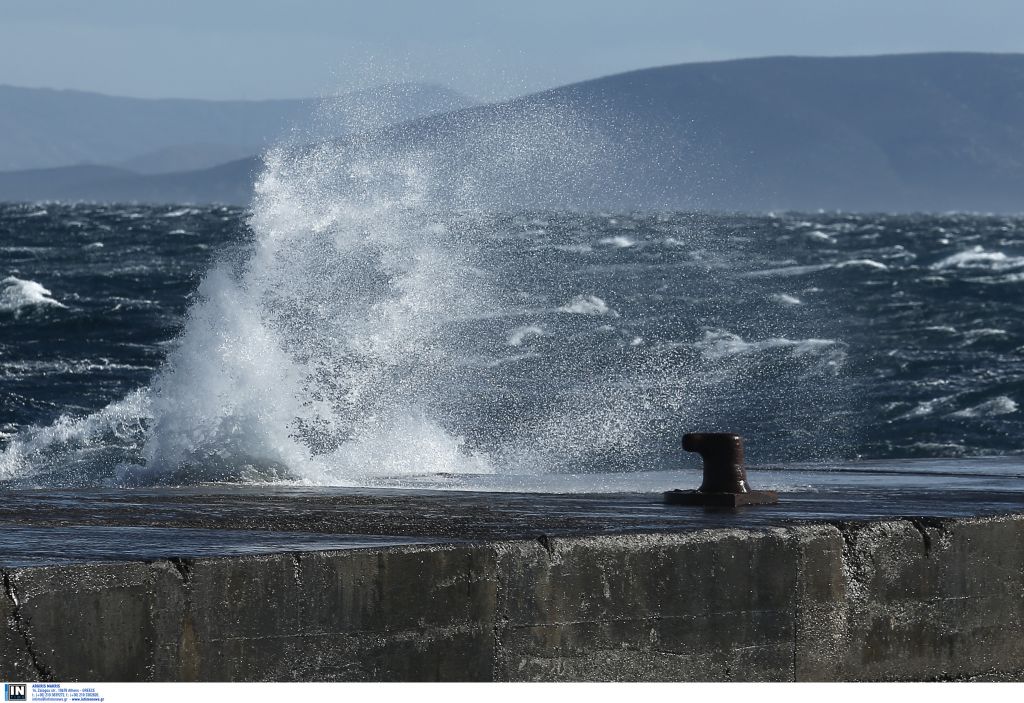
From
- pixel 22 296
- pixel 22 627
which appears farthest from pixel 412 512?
pixel 22 296

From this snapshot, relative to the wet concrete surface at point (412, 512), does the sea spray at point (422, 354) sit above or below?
above

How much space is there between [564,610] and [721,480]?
5.92 ft

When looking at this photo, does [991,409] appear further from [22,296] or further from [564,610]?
[564,610]

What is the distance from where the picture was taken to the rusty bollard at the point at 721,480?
629 centimetres

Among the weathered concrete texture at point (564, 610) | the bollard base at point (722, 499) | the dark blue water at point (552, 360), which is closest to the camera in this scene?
the weathered concrete texture at point (564, 610)

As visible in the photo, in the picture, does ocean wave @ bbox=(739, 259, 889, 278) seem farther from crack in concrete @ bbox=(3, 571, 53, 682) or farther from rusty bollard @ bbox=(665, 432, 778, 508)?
crack in concrete @ bbox=(3, 571, 53, 682)

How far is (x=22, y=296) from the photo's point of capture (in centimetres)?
2677

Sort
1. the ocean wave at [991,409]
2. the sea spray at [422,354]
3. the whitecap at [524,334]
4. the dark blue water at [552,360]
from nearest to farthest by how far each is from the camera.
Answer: the sea spray at [422,354] < the dark blue water at [552,360] < the ocean wave at [991,409] < the whitecap at [524,334]

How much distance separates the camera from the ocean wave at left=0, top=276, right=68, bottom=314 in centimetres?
2588

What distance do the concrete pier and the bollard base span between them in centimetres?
7

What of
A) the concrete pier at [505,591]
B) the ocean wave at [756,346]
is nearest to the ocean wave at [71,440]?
the concrete pier at [505,591]

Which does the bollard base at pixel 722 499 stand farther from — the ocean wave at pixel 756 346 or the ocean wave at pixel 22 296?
the ocean wave at pixel 22 296

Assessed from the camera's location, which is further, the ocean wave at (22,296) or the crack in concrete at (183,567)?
the ocean wave at (22,296)

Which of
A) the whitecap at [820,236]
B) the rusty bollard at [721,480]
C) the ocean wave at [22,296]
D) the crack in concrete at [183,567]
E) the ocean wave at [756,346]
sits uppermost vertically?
the whitecap at [820,236]
